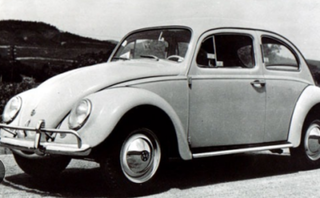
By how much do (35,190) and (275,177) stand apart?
2552 millimetres

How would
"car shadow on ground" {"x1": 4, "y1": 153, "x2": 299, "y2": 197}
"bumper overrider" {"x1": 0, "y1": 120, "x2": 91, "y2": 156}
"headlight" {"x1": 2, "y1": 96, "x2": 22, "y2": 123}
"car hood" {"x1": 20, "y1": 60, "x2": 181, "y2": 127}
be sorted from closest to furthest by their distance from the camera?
"bumper overrider" {"x1": 0, "y1": 120, "x2": 91, "y2": 156}, "car hood" {"x1": 20, "y1": 60, "x2": 181, "y2": 127}, "car shadow on ground" {"x1": 4, "y1": 153, "x2": 299, "y2": 197}, "headlight" {"x1": 2, "y1": 96, "x2": 22, "y2": 123}

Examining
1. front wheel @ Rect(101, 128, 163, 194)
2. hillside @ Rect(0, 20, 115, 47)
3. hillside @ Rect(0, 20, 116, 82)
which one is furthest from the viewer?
hillside @ Rect(0, 20, 115, 47)

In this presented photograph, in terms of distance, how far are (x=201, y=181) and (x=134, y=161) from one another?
1.14 meters

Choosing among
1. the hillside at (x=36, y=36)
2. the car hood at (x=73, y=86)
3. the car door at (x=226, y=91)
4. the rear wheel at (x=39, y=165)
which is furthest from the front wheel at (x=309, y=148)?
the hillside at (x=36, y=36)

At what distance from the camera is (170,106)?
190 inches

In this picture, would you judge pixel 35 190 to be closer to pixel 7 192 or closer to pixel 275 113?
pixel 7 192

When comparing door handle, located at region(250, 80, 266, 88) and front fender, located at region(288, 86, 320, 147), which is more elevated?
door handle, located at region(250, 80, 266, 88)

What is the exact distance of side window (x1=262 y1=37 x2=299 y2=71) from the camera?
610 centimetres

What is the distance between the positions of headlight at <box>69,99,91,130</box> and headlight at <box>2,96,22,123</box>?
0.83 meters

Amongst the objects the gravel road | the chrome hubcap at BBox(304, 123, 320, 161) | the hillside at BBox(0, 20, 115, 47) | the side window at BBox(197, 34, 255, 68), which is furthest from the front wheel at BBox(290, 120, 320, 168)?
the hillside at BBox(0, 20, 115, 47)

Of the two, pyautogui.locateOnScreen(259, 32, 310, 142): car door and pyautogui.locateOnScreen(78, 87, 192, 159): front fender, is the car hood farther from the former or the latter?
pyautogui.locateOnScreen(259, 32, 310, 142): car door

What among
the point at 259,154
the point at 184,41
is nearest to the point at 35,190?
the point at 184,41

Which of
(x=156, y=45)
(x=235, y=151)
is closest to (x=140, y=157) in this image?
(x=235, y=151)

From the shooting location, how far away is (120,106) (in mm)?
4332
